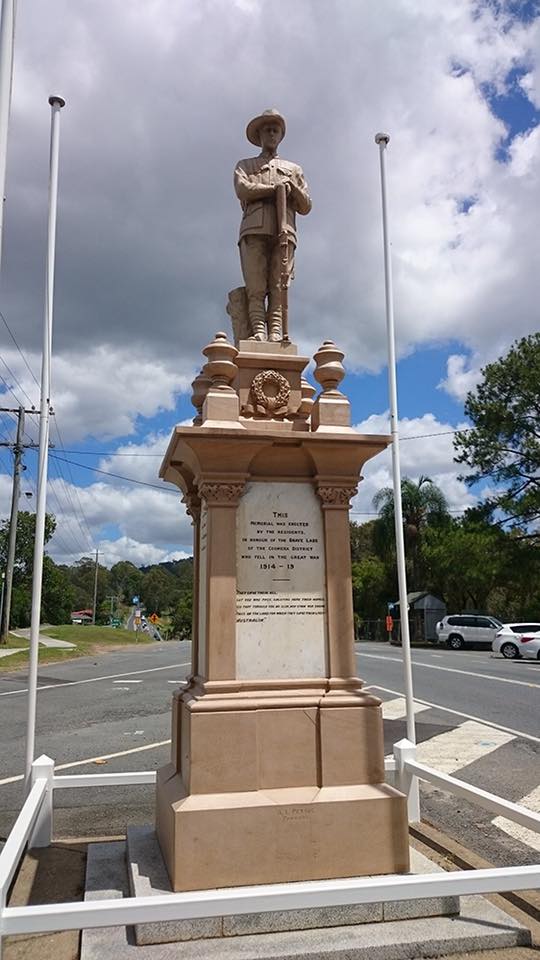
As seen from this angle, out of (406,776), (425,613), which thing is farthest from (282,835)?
(425,613)

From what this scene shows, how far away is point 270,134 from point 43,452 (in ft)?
11.0

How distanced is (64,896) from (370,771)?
2062 millimetres

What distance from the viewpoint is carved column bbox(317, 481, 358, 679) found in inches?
199

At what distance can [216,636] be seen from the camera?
482 centimetres

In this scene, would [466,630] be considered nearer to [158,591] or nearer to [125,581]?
[158,591]

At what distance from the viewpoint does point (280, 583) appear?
16.6 feet

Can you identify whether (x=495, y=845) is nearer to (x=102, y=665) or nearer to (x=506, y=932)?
(x=506, y=932)

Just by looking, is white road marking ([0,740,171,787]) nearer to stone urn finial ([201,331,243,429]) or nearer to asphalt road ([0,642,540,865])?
asphalt road ([0,642,540,865])

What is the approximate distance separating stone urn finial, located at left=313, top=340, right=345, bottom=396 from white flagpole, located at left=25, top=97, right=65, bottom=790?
2.34m

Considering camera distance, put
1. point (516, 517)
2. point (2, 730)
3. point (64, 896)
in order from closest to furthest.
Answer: point (64, 896) < point (2, 730) < point (516, 517)

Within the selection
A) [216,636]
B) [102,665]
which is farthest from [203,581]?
[102,665]

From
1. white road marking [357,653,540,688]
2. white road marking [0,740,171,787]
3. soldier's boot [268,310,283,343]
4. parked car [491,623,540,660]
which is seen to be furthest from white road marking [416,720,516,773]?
parked car [491,623,540,660]

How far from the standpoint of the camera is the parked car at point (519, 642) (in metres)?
28.2

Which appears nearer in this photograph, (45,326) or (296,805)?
(296,805)
